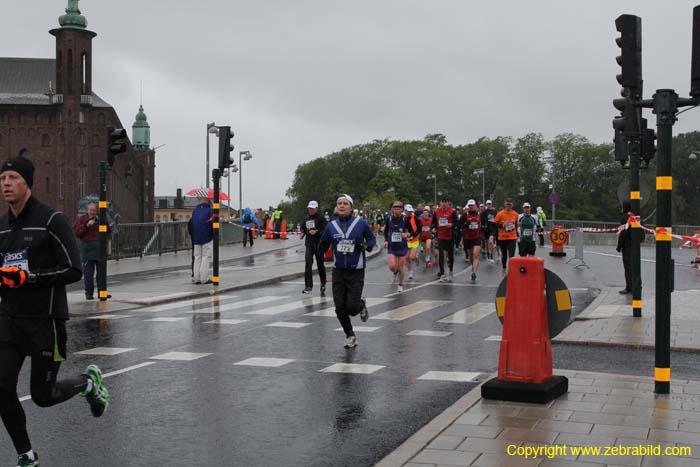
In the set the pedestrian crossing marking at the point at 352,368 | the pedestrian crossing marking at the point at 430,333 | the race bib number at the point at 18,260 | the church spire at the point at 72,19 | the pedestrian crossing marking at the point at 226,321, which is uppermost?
the church spire at the point at 72,19

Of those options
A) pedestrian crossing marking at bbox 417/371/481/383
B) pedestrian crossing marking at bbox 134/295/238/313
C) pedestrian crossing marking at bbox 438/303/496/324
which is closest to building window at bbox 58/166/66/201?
pedestrian crossing marking at bbox 134/295/238/313

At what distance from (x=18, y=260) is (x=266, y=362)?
441 cm

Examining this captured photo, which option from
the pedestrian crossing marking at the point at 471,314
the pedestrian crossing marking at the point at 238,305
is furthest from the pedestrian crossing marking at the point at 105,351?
the pedestrian crossing marking at the point at 471,314

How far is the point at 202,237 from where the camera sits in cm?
1953

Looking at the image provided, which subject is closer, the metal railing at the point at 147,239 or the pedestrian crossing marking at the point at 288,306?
the pedestrian crossing marking at the point at 288,306

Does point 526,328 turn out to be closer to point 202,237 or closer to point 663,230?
point 663,230

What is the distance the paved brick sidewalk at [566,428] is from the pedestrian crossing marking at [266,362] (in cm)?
254

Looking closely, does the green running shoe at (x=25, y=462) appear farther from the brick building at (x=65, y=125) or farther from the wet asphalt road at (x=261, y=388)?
the brick building at (x=65, y=125)

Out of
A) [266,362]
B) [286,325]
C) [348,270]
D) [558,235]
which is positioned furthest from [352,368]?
[558,235]

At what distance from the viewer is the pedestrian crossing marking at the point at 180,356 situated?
9691 mm

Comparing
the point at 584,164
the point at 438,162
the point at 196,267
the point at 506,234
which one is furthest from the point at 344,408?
the point at 438,162

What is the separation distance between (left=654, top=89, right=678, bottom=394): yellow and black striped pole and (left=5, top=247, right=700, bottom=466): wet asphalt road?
169cm

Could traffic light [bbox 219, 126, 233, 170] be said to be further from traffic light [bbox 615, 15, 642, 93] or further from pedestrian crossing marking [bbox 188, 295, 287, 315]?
traffic light [bbox 615, 15, 642, 93]

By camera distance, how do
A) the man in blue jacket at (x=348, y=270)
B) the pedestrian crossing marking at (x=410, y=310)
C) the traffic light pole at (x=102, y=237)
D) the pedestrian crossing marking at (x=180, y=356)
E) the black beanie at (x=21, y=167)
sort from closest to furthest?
the black beanie at (x=21, y=167), the pedestrian crossing marking at (x=180, y=356), the man in blue jacket at (x=348, y=270), the pedestrian crossing marking at (x=410, y=310), the traffic light pole at (x=102, y=237)
